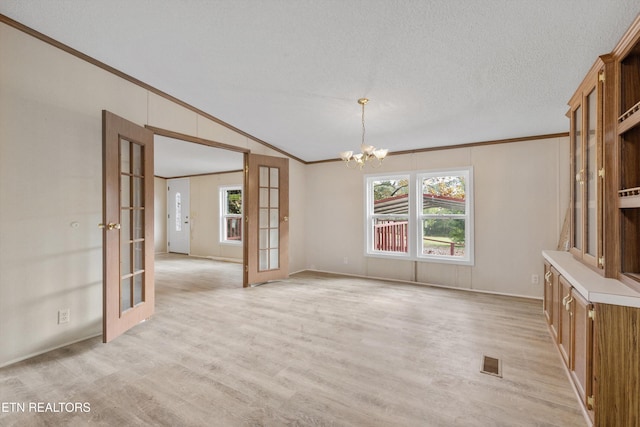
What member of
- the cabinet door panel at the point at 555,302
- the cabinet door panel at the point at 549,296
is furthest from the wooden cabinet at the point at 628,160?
the cabinet door panel at the point at 549,296

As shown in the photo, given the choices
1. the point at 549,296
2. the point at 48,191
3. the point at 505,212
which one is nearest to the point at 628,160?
the point at 549,296

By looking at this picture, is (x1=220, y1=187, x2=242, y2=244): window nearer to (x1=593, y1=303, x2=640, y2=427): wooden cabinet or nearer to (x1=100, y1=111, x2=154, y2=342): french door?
(x1=100, y1=111, x2=154, y2=342): french door

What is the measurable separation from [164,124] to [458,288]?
463cm

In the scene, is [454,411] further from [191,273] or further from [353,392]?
[191,273]

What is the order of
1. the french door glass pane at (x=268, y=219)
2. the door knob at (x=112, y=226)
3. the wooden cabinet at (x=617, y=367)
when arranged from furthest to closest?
the french door glass pane at (x=268, y=219) → the door knob at (x=112, y=226) → the wooden cabinet at (x=617, y=367)

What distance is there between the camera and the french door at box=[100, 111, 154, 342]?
8.19ft

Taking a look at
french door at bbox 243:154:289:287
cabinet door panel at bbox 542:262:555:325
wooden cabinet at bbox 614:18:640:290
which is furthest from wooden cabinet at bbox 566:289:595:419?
french door at bbox 243:154:289:287

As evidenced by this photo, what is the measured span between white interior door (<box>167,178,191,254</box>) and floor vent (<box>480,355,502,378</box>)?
7562mm

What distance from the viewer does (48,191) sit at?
2445mm

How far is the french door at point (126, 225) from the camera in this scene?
8.19ft

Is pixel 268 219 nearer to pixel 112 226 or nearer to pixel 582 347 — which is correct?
pixel 112 226

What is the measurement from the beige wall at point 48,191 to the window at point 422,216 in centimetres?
393

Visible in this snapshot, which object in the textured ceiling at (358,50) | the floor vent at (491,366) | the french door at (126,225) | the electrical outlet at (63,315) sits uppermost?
the textured ceiling at (358,50)

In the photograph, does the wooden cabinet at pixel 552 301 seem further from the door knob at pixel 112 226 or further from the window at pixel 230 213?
the window at pixel 230 213
